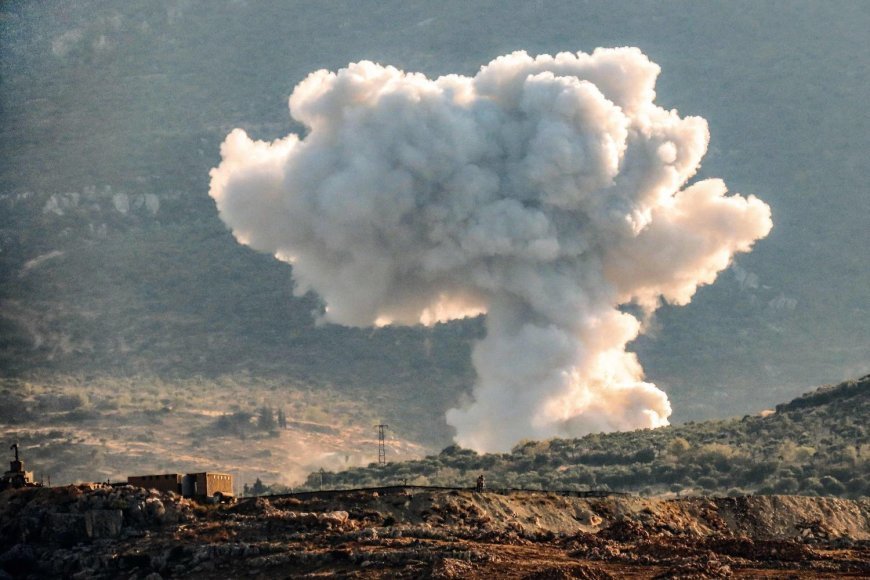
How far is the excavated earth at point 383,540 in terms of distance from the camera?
101 meters

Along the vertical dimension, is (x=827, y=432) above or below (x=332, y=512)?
above

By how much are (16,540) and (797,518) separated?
4830 cm

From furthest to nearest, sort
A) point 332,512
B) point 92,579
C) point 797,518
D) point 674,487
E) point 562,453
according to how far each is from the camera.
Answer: point 562,453
point 674,487
point 797,518
point 332,512
point 92,579

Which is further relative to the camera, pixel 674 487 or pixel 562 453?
pixel 562 453

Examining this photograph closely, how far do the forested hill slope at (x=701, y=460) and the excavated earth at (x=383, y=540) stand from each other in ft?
140

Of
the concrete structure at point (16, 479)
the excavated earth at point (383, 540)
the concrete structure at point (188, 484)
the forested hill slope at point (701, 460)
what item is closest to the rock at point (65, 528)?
the excavated earth at point (383, 540)

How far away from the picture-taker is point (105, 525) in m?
111

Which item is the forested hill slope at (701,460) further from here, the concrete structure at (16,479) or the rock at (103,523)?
the rock at (103,523)

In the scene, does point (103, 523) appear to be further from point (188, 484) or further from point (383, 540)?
point (383, 540)

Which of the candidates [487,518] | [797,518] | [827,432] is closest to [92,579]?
[487,518]

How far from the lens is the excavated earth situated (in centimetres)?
10138

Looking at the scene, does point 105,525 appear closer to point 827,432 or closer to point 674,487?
point 674,487

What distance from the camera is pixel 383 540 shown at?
352 ft

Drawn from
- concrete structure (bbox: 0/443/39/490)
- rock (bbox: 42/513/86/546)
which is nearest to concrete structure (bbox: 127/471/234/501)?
concrete structure (bbox: 0/443/39/490)
